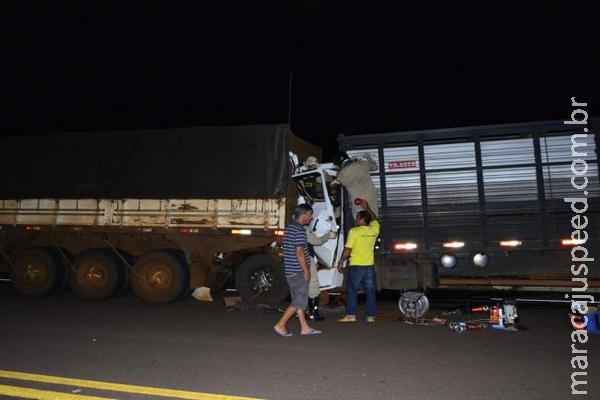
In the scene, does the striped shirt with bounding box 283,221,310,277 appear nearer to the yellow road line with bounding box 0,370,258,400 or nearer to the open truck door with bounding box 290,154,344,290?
the open truck door with bounding box 290,154,344,290

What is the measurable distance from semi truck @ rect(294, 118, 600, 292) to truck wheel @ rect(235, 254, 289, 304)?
0.89m

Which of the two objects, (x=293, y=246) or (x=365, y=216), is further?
→ (x=365, y=216)

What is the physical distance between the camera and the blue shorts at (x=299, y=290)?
6.45m

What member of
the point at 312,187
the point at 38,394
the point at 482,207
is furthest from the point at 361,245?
the point at 38,394

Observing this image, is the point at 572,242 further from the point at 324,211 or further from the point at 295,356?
the point at 295,356

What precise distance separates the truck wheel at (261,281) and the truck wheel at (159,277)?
3.98 ft

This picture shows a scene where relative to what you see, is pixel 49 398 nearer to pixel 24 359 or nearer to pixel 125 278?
pixel 24 359

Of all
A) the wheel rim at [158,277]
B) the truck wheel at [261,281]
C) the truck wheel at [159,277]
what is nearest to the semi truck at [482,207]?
the truck wheel at [261,281]

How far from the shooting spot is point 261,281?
29.9ft

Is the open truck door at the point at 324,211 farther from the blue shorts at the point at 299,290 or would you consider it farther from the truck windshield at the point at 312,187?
the blue shorts at the point at 299,290

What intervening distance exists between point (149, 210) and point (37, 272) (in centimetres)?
283

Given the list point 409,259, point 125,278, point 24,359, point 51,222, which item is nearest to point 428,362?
point 409,259

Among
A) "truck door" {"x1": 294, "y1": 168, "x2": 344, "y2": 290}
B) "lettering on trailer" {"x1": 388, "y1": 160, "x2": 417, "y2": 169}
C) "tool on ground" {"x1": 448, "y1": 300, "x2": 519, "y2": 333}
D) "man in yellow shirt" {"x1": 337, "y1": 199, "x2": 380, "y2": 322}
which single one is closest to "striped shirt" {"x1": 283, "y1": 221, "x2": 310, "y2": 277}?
"man in yellow shirt" {"x1": 337, "y1": 199, "x2": 380, "y2": 322}

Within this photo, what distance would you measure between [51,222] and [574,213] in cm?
989
